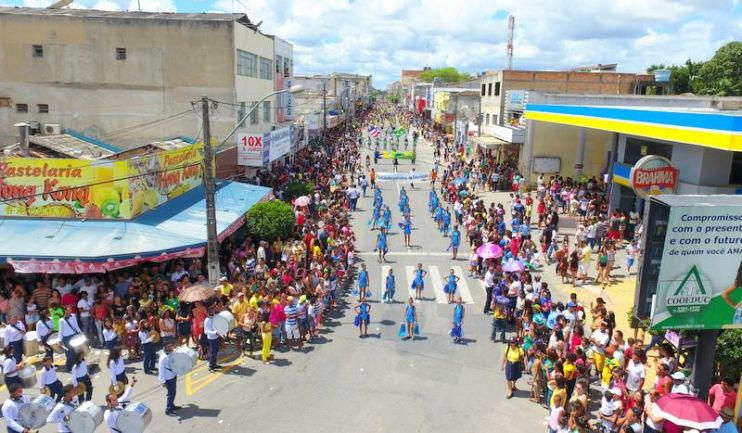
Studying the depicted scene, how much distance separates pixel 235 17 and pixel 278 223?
1496 cm

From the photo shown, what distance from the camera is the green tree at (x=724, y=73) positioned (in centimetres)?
5322

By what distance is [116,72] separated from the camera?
95.7ft

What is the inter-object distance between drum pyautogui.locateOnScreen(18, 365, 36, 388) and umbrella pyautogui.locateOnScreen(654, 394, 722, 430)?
1108 centimetres

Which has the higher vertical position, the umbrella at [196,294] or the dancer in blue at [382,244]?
the umbrella at [196,294]

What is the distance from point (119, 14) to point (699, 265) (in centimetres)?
2857

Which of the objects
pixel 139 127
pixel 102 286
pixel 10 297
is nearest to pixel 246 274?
pixel 102 286

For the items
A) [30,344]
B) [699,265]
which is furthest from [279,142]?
[699,265]

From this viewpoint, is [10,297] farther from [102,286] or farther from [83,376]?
[83,376]

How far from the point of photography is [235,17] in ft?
102

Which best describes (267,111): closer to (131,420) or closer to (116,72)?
(116,72)

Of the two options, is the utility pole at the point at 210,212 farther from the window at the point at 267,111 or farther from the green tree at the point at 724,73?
the green tree at the point at 724,73

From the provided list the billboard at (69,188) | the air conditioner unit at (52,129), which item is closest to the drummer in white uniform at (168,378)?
the billboard at (69,188)

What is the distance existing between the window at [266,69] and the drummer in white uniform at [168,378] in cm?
2697

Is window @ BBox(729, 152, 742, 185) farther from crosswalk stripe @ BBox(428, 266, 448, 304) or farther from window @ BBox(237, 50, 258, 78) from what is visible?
window @ BBox(237, 50, 258, 78)
